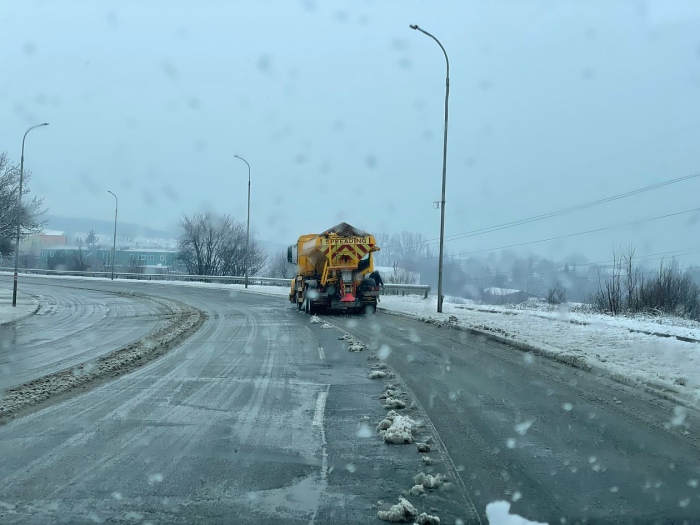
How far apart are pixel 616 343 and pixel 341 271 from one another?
14.2m

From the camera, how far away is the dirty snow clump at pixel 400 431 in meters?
7.07

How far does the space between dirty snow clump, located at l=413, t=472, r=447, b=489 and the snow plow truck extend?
21.7 meters

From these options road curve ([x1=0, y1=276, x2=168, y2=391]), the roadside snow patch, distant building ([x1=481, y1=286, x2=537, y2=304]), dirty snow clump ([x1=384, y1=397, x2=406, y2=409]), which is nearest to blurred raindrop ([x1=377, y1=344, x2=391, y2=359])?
the roadside snow patch

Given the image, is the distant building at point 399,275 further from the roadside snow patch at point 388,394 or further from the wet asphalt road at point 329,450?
the roadside snow patch at point 388,394

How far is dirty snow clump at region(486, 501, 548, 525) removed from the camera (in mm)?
4879

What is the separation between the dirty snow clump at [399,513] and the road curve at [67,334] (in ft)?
25.8

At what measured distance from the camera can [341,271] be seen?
27656 mm

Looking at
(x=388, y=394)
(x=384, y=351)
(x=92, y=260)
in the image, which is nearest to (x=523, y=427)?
(x=388, y=394)

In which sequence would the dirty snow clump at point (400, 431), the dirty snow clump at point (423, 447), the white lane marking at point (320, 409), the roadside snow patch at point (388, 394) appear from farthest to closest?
the roadside snow patch at point (388, 394)
the white lane marking at point (320, 409)
the dirty snow clump at point (400, 431)
the dirty snow clump at point (423, 447)

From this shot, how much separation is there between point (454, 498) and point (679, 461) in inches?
104

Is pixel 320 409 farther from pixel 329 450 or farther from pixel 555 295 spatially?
pixel 555 295

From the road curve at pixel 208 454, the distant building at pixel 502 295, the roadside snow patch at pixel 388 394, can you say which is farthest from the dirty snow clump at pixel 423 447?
the distant building at pixel 502 295

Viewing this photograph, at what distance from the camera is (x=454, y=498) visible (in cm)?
535

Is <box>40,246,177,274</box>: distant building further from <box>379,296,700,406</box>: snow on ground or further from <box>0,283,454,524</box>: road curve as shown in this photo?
<box>0,283,454,524</box>: road curve
